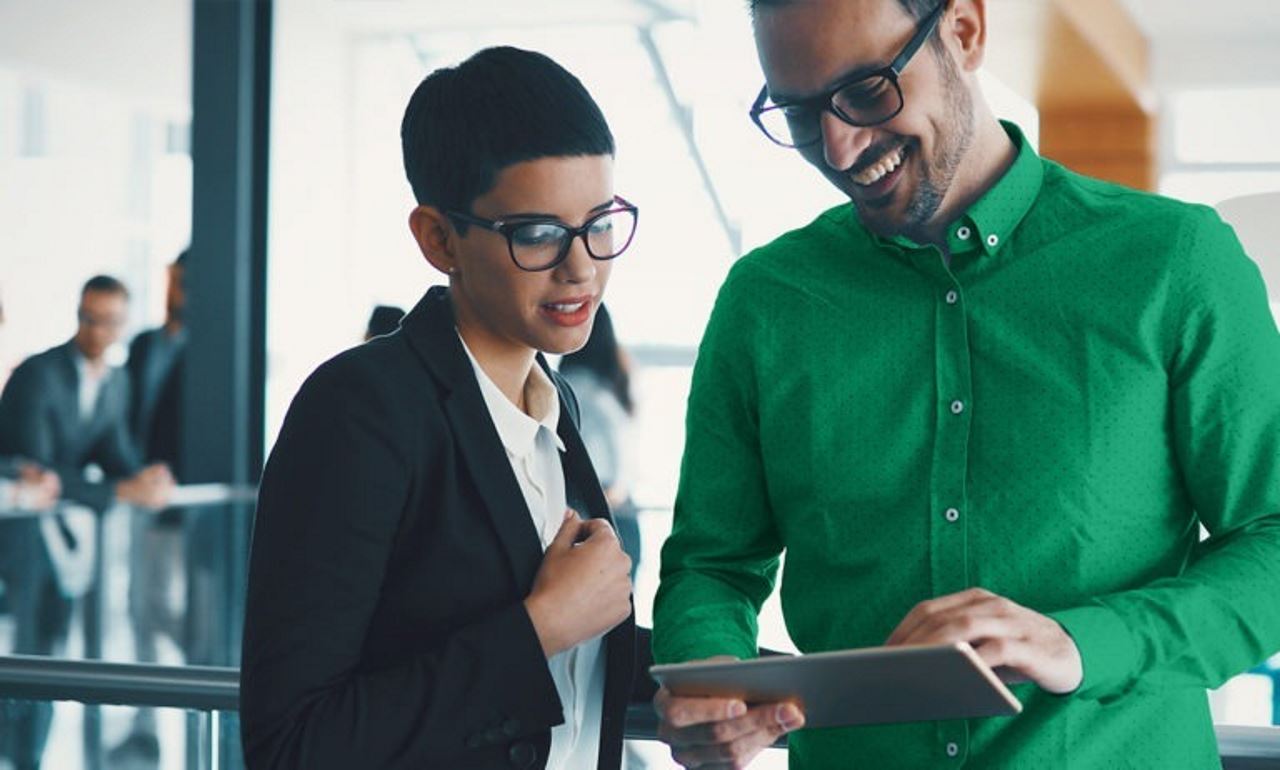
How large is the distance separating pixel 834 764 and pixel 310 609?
0.53m

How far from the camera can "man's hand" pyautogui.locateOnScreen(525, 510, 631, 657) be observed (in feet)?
4.78

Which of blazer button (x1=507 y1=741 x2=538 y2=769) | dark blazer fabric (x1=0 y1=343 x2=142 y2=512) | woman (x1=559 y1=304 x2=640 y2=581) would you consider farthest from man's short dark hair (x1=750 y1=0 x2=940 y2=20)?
dark blazer fabric (x1=0 y1=343 x2=142 y2=512)

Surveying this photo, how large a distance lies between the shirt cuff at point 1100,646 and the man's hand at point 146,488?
5331 millimetres

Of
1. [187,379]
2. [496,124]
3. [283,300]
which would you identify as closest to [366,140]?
[283,300]

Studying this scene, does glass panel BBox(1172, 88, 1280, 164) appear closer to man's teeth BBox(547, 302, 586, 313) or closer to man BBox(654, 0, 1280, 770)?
man BBox(654, 0, 1280, 770)

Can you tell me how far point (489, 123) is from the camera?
1539mm

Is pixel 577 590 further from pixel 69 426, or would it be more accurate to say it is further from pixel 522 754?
pixel 69 426

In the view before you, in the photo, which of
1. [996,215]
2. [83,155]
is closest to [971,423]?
[996,215]

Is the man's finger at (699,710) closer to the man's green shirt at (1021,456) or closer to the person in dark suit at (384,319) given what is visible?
the man's green shirt at (1021,456)

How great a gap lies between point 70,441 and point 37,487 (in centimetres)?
28

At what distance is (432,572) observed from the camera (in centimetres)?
146

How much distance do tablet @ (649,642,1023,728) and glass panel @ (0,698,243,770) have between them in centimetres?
82

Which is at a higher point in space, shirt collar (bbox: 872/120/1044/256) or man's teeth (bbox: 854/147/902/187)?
→ man's teeth (bbox: 854/147/902/187)

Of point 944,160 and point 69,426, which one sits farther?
point 69,426
